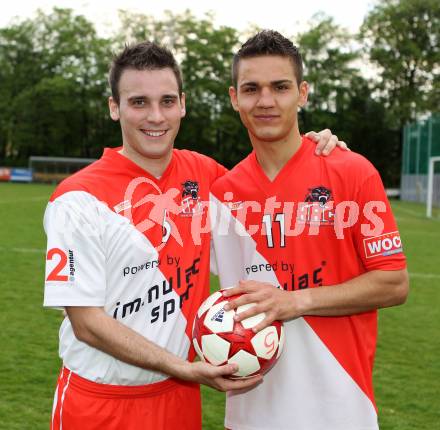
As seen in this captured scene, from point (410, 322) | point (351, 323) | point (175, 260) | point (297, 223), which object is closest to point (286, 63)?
point (297, 223)

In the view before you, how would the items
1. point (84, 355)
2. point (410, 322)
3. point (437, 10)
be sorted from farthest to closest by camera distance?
1. point (437, 10)
2. point (410, 322)
3. point (84, 355)

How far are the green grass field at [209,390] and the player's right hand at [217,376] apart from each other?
236cm

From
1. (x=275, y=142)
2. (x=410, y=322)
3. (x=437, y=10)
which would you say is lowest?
(x=410, y=322)

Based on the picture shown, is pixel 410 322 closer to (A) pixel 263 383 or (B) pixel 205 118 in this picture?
(A) pixel 263 383

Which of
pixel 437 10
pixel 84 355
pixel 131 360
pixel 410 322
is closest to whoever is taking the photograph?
pixel 131 360

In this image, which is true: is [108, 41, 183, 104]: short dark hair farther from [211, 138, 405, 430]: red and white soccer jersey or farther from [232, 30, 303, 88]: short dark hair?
[211, 138, 405, 430]: red and white soccer jersey

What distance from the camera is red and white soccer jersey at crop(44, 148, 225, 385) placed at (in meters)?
2.69

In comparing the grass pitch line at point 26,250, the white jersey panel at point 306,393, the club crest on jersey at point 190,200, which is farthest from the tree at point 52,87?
the white jersey panel at point 306,393

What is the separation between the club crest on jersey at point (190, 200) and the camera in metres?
3.06

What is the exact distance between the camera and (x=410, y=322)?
25.4 feet

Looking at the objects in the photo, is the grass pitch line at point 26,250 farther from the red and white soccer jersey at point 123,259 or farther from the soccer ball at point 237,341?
the soccer ball at point 237,341

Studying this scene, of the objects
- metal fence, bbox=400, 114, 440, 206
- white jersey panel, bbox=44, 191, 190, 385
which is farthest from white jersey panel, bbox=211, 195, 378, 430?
metal fence, bbox=400, 114, 440, 206

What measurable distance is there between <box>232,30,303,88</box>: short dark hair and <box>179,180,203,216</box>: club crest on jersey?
57 cm

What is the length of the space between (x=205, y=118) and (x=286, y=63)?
47.0 metres
